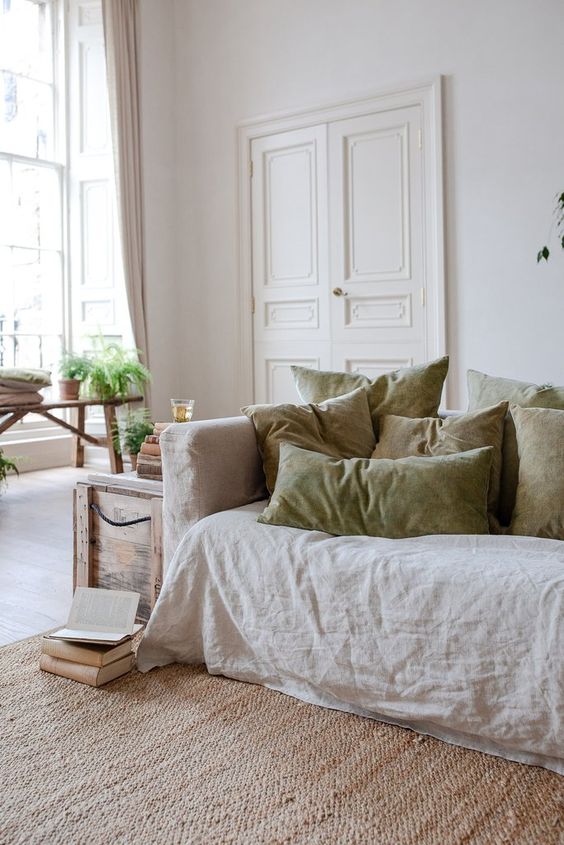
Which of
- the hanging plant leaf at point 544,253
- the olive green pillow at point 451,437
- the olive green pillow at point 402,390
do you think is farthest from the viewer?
the hanging plant leaf at point 544,253

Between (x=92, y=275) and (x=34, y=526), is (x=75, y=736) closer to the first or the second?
(x=34, y=526)

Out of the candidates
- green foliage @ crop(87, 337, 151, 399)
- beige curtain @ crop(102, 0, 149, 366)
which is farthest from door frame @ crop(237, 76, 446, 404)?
green foliage @ crop(87, 337, 151, 399)

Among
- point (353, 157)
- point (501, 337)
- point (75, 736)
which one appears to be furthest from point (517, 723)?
point (353, 157)

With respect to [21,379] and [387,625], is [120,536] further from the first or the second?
[21,379]

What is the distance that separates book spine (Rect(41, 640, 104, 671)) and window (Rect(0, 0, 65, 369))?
393 cm

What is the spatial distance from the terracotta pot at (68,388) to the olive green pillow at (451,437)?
334cm

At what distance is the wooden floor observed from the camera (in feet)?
8.17

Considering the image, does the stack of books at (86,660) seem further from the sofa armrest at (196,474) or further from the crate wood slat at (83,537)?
the crate wood slat at (83,537)

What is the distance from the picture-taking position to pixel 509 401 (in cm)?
227

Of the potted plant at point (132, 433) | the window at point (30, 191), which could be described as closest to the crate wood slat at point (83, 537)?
the potted plant at point (132, 433)

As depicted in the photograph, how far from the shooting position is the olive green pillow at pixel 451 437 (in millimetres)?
2137

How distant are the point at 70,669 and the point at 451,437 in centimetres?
124

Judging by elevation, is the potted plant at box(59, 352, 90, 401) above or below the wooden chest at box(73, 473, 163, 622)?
above

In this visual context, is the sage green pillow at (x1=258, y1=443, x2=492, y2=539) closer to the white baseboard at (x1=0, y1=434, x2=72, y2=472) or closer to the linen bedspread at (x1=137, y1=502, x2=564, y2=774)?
the linen bedspread at (x1=137, y1=502, x2=564, y2=774)
